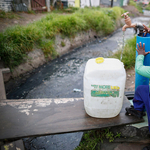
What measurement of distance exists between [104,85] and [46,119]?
87 centimetres

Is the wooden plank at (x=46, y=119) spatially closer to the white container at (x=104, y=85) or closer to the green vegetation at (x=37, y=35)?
the white container at (x=104, y=85)

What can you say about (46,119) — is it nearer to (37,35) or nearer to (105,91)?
(105,91)

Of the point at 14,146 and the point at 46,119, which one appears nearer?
the point at 14,146

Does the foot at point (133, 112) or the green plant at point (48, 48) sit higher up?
the green plant at point (48, 48)

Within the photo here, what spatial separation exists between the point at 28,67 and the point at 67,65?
145 cm

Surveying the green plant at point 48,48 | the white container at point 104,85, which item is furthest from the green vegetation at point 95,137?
the green plant at point 48,48

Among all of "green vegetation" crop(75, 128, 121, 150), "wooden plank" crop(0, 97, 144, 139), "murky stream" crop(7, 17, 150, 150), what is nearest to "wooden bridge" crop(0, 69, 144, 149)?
"wooden plank" crop(0, 97, 144, 139)

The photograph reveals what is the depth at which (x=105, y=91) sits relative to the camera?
1769 millimetres

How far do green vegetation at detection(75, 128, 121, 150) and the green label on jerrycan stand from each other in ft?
2.19

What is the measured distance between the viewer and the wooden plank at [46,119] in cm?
179

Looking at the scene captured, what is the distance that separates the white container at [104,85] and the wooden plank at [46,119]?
7.1 inches

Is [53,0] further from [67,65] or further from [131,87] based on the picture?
[131,87]


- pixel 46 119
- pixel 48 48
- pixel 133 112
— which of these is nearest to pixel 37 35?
pixel 48 48

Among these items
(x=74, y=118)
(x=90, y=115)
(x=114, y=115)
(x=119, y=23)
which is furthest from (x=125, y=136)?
(x=119, y=23)
